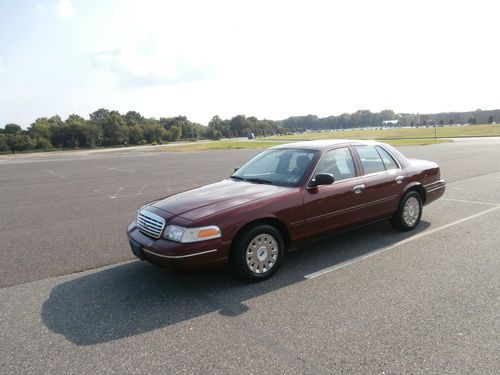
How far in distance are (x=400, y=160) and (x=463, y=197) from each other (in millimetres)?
3791

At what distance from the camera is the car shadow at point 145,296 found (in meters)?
3.41

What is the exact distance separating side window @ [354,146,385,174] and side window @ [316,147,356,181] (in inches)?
9.3

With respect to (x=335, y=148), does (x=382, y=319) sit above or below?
below

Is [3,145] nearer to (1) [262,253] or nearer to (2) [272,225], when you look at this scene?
(2) [272,225]

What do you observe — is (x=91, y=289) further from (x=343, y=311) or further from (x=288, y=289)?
(x=343, y=311)

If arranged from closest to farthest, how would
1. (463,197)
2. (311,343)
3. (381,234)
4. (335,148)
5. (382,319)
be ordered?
(311,343), (382,319), (335,148), (381,234), (463,197)

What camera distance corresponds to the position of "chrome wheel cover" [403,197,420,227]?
5984 mm

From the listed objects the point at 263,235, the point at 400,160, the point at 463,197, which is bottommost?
the point at 463,197

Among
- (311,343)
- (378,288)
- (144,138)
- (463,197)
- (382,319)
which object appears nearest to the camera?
(311,343)

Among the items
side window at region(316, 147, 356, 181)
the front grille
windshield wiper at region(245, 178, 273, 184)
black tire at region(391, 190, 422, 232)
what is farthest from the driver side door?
the front grille

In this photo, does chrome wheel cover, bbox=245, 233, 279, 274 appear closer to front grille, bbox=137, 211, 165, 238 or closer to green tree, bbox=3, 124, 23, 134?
front grille, bbox=137, 211, 165, 238

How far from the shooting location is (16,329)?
3.40m

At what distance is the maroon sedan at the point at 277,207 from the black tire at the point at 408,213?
16 mm

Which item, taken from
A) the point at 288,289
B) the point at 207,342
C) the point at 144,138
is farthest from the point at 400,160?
the point at 144,138
